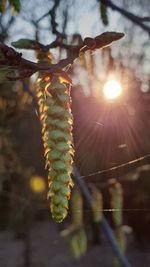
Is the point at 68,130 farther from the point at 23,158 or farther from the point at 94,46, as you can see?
the point at 23,158

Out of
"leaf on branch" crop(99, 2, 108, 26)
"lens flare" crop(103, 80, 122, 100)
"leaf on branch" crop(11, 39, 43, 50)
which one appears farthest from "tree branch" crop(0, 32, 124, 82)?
"lens flare" crop(103, 80, 122, 100)

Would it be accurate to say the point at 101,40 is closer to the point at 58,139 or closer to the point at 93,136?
the point at 58,139

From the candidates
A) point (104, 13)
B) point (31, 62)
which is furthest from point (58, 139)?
point (104, 13)

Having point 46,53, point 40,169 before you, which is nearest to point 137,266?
point 40,169

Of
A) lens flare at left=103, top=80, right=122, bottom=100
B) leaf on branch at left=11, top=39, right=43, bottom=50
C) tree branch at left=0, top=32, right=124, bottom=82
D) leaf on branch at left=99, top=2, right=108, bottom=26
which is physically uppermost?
lens flare at left=103, top=80, right=122, bottom=100

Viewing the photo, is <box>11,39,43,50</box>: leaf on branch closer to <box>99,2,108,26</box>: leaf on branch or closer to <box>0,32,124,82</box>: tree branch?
<box>0,32,124,82</box>: tree branch

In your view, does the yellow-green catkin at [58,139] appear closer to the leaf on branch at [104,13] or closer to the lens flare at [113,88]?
the leaf on branch at [104,13]

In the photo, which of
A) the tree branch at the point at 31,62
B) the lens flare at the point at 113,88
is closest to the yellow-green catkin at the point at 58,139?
the tree branch at the point at 31,62

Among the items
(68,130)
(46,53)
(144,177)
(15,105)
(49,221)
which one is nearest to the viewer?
(68,130)
